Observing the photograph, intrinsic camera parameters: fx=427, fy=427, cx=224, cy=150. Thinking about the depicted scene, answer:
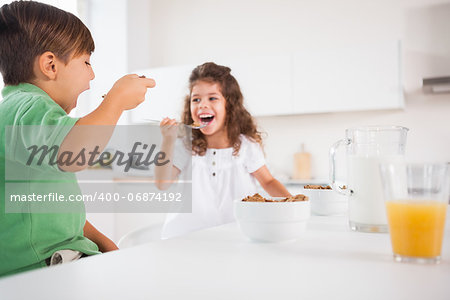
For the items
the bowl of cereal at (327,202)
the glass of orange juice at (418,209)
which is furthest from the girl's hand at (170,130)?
the glass of orange juice at (418,209)

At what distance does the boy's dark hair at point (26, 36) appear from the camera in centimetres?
113

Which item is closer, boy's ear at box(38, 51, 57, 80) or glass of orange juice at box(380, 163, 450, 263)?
glass of orange juice at box(380, 163, 450, 263)

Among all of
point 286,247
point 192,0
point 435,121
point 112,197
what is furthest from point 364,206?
point 192,0

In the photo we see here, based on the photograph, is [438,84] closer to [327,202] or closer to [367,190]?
[327,202]

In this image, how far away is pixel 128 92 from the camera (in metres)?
1.12

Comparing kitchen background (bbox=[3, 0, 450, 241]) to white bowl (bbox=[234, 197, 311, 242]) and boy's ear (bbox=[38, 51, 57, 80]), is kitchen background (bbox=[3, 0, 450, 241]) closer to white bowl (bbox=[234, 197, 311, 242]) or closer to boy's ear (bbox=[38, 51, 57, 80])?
boy's ear (bbox=[38, 51, 57, 80])

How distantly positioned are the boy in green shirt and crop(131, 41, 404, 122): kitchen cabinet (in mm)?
2053

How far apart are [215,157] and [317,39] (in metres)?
2.05

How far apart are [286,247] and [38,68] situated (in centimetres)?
84

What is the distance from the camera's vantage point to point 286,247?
2.32 ft

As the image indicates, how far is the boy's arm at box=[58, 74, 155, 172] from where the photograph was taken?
0.98 metres

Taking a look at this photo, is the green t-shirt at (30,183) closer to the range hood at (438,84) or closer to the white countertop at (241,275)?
the white countertop at (241,275)

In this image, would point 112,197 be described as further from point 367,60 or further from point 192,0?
point 367,60

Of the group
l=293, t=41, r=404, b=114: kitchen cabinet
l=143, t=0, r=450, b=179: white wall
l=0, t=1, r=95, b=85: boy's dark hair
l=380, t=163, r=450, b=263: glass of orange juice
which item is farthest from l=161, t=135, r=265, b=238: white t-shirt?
l=143, t=0, r=450, b=179: white wall
